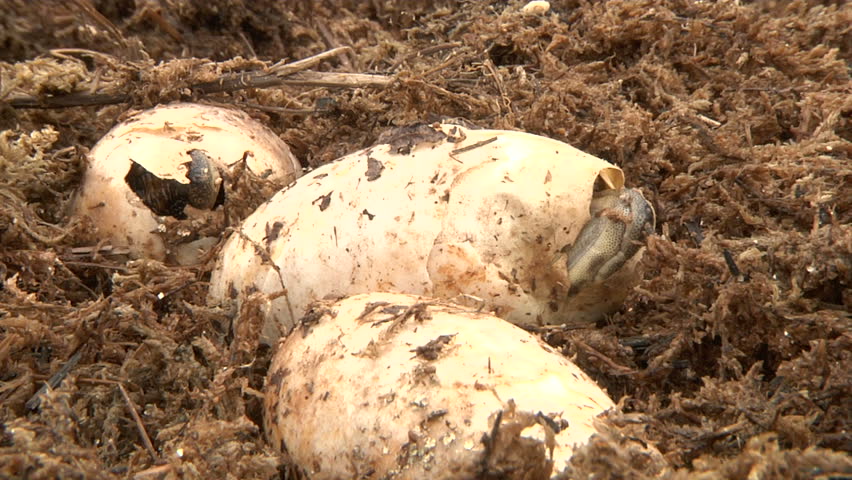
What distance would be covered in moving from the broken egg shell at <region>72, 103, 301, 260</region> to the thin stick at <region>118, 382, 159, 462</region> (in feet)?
2.17

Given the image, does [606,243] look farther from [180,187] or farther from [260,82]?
[260,82]

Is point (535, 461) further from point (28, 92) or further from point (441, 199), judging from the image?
point (28, 92)

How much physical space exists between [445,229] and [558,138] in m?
0.78

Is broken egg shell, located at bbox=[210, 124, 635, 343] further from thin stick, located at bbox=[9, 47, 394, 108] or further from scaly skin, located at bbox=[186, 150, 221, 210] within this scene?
thin stick, located at bbox=[9, 47, 394, 108]

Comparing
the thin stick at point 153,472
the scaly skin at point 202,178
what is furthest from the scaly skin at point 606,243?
the scaly skin at point 202,178

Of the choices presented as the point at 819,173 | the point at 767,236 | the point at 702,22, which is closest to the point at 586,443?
the point at 767,236

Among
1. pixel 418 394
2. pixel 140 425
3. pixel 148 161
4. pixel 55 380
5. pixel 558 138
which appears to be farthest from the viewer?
pixel 558 138

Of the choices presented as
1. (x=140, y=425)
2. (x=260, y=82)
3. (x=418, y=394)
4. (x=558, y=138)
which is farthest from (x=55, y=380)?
(x=558, y=138)

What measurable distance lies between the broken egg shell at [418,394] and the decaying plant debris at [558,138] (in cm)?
8

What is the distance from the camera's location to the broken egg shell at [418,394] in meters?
1.21

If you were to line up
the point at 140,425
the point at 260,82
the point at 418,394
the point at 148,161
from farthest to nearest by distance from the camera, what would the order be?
the point at 260,82 < the point at 148,161 < the point at 140,425 < the point at 418,394

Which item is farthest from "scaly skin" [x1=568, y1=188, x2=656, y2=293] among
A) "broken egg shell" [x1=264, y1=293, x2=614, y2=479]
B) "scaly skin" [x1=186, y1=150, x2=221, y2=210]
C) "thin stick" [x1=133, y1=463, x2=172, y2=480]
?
"scaly skin" [x1=186, y1=150, x2=221, y2=210]

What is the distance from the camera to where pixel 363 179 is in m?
1.80

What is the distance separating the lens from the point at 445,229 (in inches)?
64.9
